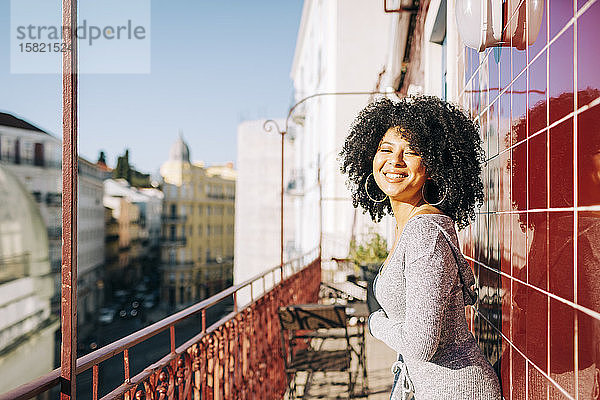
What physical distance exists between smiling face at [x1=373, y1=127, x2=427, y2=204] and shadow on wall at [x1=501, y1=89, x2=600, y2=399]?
0.90 ft

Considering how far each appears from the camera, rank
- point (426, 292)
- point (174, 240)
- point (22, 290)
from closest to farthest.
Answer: point (426, 292) → point (22, 290) → point (174, 240)

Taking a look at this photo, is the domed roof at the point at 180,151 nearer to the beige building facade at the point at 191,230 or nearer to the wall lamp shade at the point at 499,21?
the beige building facade at the point at 191,230

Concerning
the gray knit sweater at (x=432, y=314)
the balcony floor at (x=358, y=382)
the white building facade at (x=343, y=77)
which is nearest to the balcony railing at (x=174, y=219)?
the white building facade at (x=343, y=77)

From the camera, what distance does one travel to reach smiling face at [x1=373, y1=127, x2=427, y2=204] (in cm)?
165

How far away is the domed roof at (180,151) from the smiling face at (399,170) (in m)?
60.7

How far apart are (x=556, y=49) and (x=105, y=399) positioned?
56.5 inches

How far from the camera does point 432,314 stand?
1.34m

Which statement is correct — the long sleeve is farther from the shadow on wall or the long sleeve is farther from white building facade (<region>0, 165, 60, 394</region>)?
white building facade (<region>0, 165, 60, 394</region>)

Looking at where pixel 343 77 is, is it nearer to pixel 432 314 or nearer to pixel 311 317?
pixel 311 317

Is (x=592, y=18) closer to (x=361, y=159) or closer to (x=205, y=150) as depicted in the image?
(x=361, y=159)

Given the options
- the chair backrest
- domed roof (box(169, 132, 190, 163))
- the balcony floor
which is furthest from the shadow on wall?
domed roof (box(169, 132, 190, 163))

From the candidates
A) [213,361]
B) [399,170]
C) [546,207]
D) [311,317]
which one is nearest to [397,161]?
[399,170]

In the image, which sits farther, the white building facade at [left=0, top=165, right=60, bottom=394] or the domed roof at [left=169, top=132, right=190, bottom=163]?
the domed roof at [left=169, top=132, right=190, bottom=163]

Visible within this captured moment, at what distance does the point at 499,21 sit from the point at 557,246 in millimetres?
818
